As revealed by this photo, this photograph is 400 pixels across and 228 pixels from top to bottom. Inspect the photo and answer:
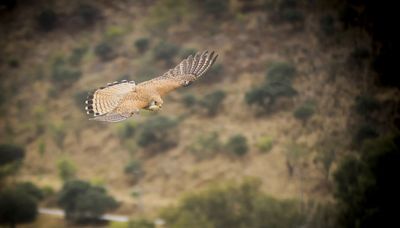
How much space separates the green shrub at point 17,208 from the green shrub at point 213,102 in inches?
500

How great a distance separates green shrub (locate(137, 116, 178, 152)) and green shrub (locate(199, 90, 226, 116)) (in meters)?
2.36

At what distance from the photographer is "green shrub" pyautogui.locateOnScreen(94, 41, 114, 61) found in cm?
4753

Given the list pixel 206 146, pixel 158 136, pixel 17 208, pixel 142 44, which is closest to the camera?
pixel 17 208

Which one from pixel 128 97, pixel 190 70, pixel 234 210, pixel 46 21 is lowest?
pixel 128 97

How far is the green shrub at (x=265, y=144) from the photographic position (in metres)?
34.5

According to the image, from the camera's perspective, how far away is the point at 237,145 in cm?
3503

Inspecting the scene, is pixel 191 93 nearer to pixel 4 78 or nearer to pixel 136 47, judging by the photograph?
pixel 136 47

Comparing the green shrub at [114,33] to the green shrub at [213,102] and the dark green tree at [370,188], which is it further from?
the dark green tree at [370,188]

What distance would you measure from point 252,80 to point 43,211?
16.5 meters

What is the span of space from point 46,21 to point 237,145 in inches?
1022

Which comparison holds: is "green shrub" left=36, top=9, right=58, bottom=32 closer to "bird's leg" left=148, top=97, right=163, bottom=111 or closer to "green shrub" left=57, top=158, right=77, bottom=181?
"green shrub" left=57, top=158, right=77, bottom=181

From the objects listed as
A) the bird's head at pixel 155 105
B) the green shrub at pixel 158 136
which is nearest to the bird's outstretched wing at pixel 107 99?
the bird's head at pixel 155 105

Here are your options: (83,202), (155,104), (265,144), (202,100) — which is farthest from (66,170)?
(155,104)

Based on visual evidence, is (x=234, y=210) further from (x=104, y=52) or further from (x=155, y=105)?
(x=104, y=52)
